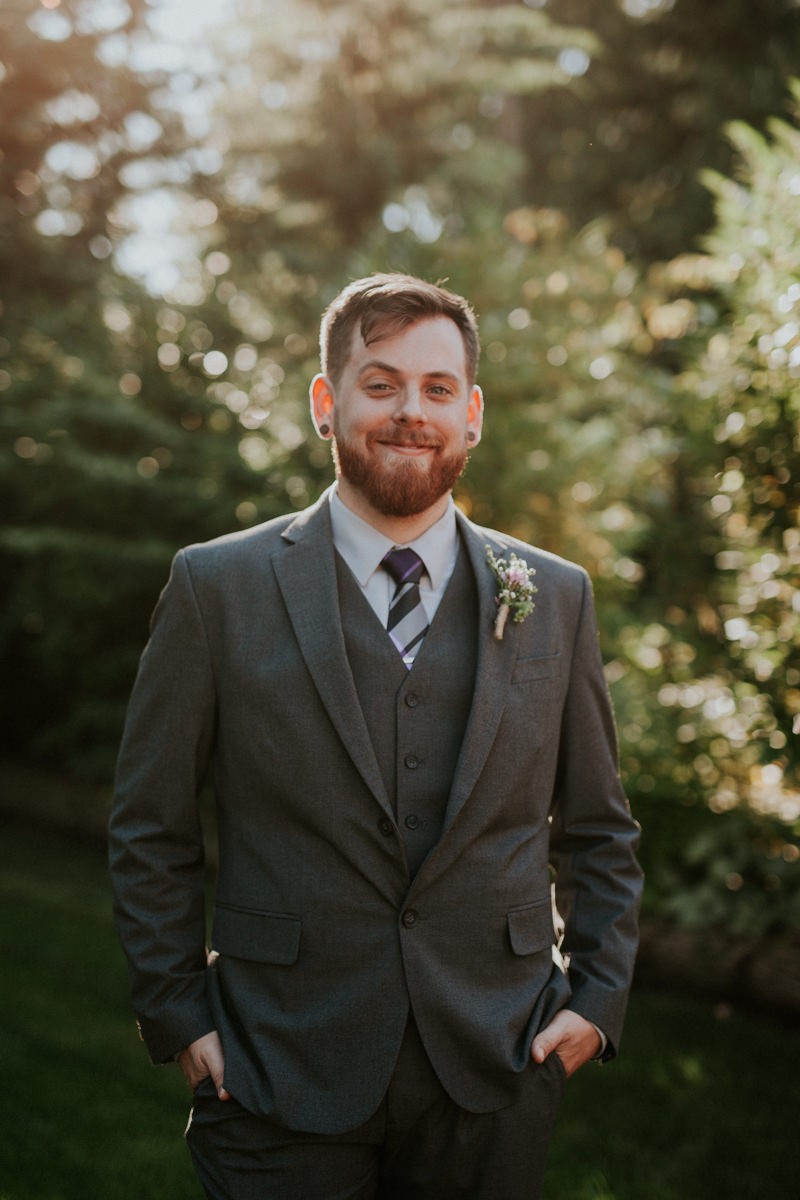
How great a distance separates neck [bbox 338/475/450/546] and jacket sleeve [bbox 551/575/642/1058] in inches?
17.0

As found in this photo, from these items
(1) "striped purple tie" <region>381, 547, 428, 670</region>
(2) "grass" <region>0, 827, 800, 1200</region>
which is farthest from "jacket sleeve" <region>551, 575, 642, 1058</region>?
(2) "grass" <region>0, 827, 800, 1200</region>

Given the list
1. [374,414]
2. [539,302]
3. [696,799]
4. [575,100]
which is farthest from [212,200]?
[374,414]

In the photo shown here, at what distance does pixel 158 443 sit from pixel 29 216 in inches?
126

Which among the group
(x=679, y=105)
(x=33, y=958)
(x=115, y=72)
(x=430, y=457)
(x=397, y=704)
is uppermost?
(x=679, y=105)

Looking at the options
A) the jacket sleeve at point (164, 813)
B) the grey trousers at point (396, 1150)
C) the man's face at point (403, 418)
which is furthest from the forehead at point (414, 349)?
the grey trousers at point (396, 1150)

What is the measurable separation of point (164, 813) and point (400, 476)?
834mm

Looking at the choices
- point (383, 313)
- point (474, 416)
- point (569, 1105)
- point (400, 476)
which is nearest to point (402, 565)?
point (400, 476)

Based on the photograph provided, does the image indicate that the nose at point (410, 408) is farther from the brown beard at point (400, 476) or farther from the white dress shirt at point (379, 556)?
the white dress shirt at point (379, 556)

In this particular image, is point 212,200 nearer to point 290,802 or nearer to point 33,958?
point 33,958

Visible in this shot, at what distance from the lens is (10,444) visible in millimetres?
8453

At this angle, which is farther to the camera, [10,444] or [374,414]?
[10,444]

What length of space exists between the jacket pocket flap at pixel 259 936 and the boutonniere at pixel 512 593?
713 millimetres

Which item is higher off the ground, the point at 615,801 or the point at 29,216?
the point at 29,216

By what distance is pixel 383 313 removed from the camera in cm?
222
